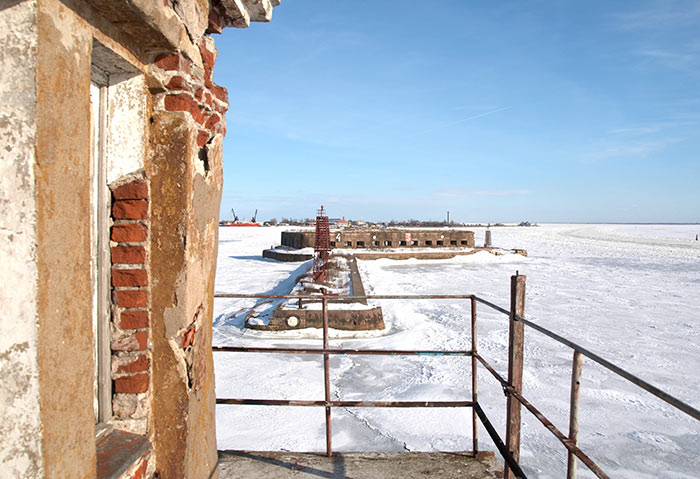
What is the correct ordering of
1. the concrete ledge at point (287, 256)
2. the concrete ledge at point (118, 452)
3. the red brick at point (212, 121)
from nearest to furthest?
the concrete ledge at point (118, 452), the red brick at point (212, 121), the concrete ledge at point (287, 256)

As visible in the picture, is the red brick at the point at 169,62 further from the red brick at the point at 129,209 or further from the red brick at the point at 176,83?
the red brick at the point at 129,209

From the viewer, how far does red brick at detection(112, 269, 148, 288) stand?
2.06m

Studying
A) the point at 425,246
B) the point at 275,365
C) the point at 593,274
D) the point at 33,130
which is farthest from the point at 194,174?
the point at 425,246

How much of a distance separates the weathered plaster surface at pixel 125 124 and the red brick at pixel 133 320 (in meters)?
0.64

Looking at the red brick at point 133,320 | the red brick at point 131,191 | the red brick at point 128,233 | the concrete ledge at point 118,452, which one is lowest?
the concrete ledge at point 118,452

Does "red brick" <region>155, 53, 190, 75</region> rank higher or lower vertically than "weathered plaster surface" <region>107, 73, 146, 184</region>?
higher

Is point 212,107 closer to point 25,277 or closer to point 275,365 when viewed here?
point 25,277

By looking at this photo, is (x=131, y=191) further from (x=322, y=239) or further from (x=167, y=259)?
(x=322, y=239)

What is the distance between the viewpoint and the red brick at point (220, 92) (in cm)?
264

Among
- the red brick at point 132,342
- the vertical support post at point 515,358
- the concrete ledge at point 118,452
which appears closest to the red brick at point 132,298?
the red brick at point 132,342

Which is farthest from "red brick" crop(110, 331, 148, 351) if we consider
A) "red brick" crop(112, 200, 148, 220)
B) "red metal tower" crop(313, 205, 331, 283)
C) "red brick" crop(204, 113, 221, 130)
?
"red metal tower" crop(313, 205, 331, 283)

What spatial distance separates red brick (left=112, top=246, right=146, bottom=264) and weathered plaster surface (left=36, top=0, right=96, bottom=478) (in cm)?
55

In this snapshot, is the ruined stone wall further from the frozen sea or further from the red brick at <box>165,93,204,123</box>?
the frozen sea

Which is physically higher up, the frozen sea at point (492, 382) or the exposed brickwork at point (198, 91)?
the exposed brickwork at point (198, 91)
